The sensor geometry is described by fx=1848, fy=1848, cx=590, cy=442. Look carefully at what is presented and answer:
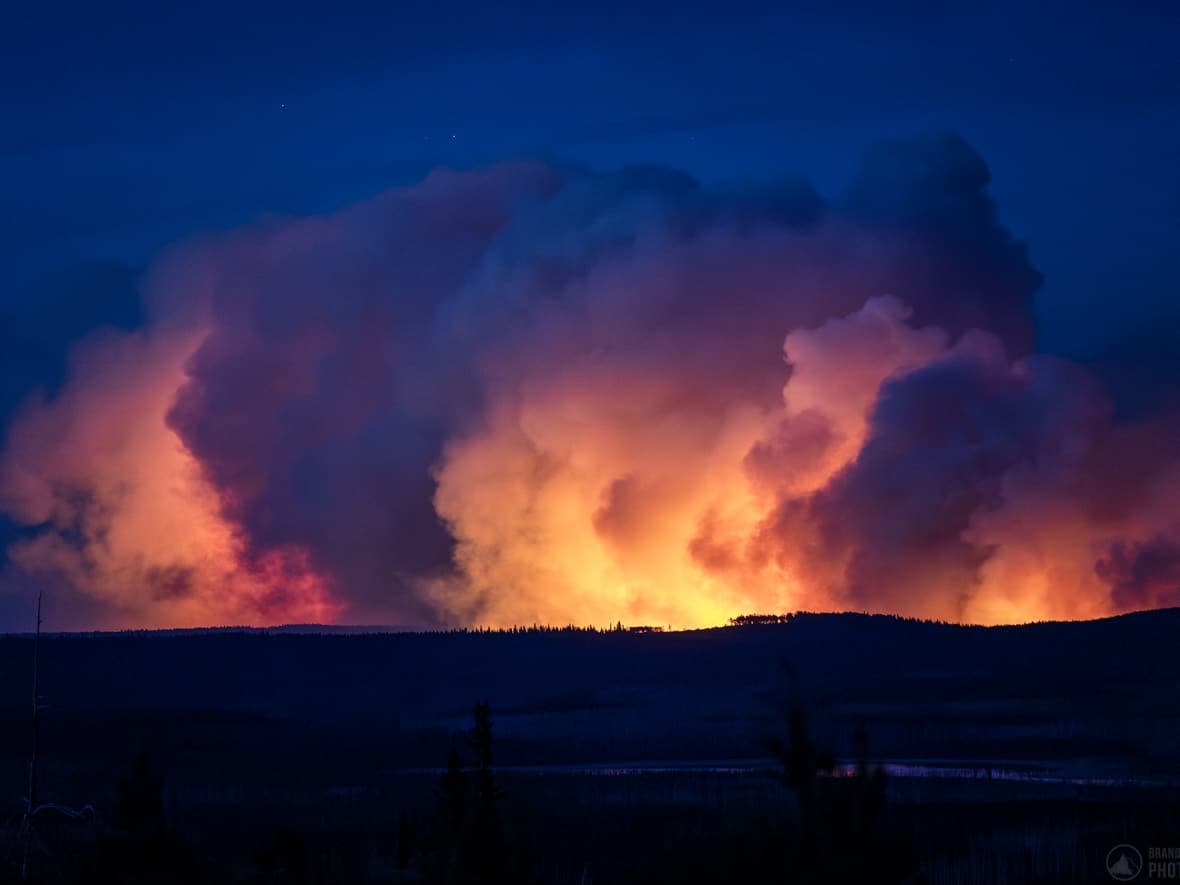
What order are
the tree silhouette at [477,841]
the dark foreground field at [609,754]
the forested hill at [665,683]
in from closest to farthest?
the tree silhouette at [477,841] → the dark foreground field at [609,754] → the forested hill at [665,683]

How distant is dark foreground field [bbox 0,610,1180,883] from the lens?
31.7m

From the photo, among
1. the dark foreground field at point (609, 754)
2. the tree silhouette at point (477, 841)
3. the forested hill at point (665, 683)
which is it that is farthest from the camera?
the forested hill at point (665, 683)

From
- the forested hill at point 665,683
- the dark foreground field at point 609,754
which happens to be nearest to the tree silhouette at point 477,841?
the dark foreground field at point 609,754

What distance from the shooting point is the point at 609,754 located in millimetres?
74812

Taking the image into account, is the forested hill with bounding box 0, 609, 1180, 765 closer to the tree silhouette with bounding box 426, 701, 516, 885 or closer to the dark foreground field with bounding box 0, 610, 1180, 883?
the dark foreground field with bounding box 0, 610, 1180, 883

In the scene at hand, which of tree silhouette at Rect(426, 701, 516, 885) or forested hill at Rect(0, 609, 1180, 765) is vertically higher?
forested hill at Rect(0, 609, 1180, 765)

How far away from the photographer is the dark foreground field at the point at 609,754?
1247 inches

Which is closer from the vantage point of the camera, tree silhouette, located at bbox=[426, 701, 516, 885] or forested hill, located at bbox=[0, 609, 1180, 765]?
tree silhouette, located at bbox=[426, 701, 516, 885]

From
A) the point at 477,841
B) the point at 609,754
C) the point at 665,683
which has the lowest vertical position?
the point at 477,841

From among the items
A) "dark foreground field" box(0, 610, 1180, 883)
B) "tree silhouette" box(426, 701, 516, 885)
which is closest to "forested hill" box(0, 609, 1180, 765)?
"dark foreground field" box(0, 610, 1180, 883)

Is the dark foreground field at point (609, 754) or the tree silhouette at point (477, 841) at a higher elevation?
the dark foreground field at point (609, 754)

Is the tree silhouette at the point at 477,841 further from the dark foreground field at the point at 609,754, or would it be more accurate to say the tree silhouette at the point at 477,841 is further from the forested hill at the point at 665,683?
the forested hill at the point at 665,683

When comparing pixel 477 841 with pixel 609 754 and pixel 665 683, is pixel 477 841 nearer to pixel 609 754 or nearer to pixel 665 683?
pixel 609 754

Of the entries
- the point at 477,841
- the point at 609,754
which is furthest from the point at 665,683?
the point at 477,841
